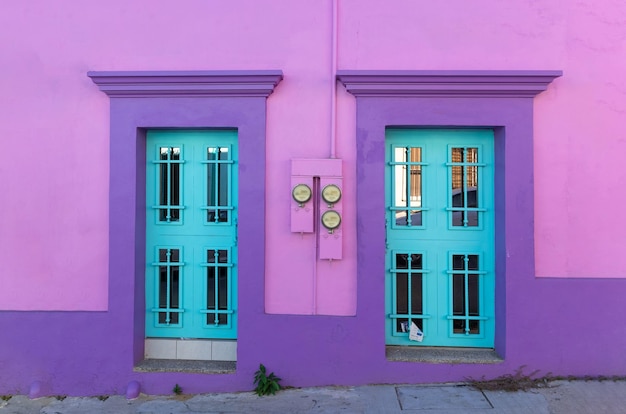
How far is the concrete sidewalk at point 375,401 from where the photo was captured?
3858 millimetres

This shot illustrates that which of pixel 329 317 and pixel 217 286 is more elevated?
pixel 217 286

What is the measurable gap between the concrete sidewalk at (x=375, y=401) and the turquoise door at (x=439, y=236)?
576 mm

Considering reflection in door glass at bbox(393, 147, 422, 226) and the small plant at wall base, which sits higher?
reflection in door glass at bbox(393, 147, 422, 226)

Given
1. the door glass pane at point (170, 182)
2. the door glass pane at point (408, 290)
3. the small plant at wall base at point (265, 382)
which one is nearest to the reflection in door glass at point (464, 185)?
the door glass pane at point (408, 290)

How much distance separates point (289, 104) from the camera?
438cm

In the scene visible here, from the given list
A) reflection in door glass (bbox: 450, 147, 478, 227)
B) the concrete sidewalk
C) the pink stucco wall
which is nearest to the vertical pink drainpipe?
the pink stucco wall

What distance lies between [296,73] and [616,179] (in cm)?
303

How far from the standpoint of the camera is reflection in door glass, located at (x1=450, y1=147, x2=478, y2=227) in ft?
15.0

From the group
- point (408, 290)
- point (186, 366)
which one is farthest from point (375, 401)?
point (186, 366)

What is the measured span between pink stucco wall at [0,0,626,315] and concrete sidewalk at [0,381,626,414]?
761 mm

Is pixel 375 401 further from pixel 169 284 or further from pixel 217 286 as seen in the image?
pixel 169 284

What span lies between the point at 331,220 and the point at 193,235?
1.39 meters

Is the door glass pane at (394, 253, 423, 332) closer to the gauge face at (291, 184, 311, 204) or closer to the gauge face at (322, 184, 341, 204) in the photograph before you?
the gauge face at (322, 184, 341, 204)

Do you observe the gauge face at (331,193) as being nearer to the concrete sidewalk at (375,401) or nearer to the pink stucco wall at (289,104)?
the pink stucco wall at (289,104)
